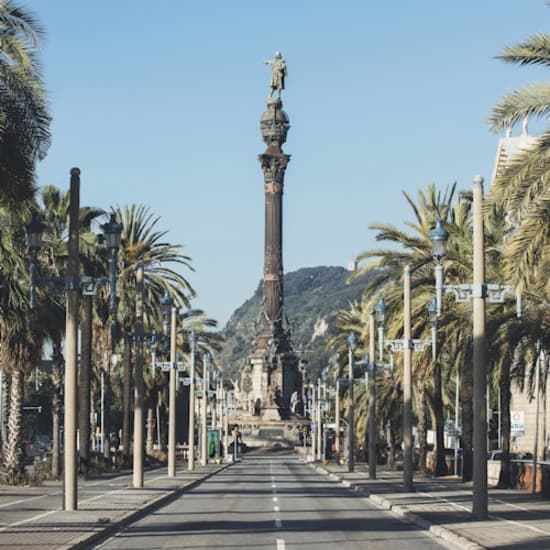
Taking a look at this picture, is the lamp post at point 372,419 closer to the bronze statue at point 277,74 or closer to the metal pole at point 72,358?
the metal pole at point 72,358

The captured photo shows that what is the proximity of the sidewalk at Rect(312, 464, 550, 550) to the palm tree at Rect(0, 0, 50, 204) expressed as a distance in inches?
469

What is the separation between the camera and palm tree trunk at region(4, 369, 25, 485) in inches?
1992

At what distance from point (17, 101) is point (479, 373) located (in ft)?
39.2

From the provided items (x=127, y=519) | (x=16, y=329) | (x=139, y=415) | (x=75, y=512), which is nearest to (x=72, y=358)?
(x=75, y=512)

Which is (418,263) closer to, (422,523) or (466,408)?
(466,408)

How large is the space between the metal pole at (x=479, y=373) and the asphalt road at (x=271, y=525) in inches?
69.7

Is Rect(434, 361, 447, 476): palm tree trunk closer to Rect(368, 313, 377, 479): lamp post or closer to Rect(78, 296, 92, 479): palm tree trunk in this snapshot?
Rect(368, 313, 377, 479): lamp post

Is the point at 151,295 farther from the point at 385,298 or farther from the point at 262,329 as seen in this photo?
the point at 262,329

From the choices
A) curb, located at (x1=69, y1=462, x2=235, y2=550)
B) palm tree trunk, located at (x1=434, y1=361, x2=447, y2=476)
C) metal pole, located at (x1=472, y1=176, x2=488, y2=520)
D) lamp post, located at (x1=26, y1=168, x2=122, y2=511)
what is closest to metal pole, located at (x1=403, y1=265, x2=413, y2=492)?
curb, located at (x1=69, y1=462, x2=235, y2=550)

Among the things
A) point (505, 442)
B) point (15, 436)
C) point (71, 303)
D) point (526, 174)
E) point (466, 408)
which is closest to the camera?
point (526, 174)

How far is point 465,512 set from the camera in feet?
110

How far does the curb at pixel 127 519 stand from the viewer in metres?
24.3

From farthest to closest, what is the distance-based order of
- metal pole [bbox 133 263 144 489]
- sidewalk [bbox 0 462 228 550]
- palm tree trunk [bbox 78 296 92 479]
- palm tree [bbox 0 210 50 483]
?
palm tree trunk [bbox 78 296 92 479]
metal pole [bbox 133 263 144 489]
palm tree [bbox 0 210 50 483]
sidewalk [bbox 0 462 228 550]

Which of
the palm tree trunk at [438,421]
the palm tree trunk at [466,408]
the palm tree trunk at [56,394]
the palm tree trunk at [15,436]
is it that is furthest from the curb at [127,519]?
the palm tree trunk at [438,421]
